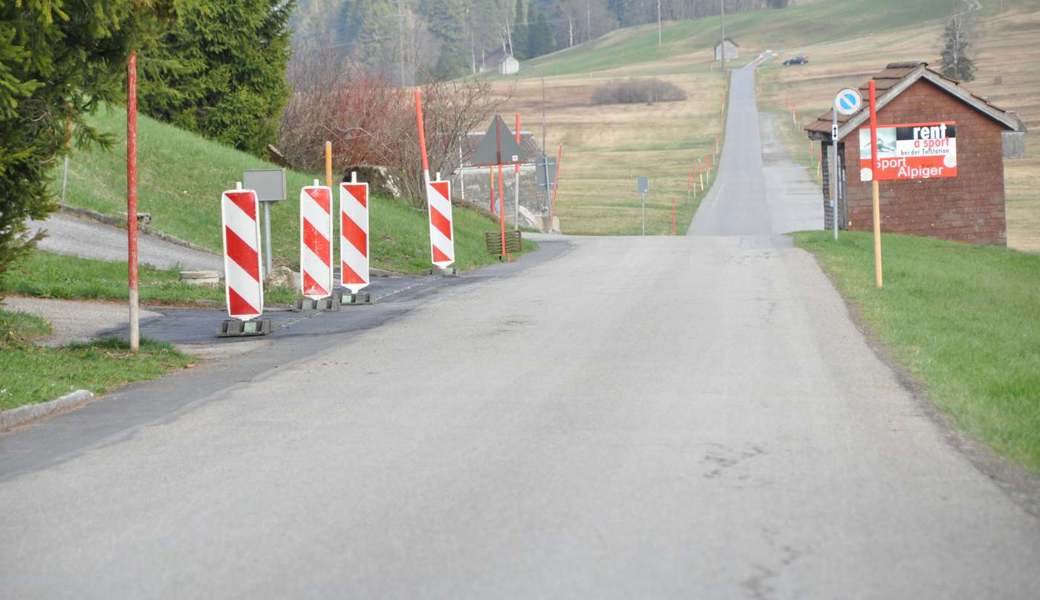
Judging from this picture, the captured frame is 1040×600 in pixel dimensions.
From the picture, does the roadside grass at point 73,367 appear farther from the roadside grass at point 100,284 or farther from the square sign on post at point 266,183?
the square sign on post at point 266,183

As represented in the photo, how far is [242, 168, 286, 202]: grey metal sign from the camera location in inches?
810

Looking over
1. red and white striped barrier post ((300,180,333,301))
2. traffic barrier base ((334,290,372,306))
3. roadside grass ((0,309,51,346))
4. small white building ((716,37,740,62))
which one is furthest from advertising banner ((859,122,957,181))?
small white building ((716,37,740,62))

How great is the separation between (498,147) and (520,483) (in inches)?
891

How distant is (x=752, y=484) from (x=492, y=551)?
1.80m

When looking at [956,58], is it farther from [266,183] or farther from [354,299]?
[354,299]

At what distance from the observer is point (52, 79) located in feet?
41.3

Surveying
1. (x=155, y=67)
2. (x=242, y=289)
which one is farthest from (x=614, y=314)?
(x=155, y=67)

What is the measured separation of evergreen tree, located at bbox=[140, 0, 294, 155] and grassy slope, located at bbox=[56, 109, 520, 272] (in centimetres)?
289

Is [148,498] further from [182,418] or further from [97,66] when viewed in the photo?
[97,66]

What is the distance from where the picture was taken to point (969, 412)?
9688 mm

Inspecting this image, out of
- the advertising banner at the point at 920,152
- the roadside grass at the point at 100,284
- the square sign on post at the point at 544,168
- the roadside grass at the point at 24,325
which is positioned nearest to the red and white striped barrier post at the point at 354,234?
the roadside grass at the point at 100,284

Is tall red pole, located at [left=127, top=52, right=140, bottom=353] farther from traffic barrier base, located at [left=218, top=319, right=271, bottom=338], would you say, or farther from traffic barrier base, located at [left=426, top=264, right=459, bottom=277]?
traffic barrier base, located at [left=426, top=264, right=459, bottom=277]

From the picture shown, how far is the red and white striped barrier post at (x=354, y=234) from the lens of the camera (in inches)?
760

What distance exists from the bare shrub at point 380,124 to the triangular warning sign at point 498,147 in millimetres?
8460
